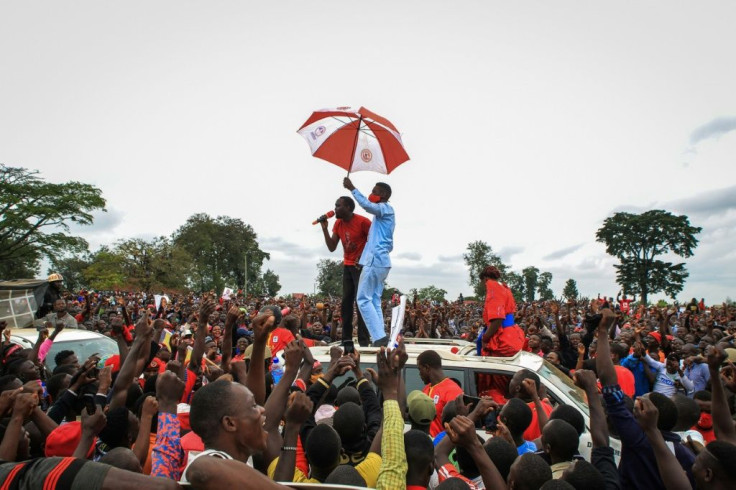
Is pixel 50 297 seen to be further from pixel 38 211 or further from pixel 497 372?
pixel 38 211

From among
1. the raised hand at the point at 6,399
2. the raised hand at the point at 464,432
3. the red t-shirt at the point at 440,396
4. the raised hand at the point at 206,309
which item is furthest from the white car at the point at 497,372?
the raised hand at the point at 6,399

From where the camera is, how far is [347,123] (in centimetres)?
642

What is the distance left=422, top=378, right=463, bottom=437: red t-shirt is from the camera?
3846 millimetres

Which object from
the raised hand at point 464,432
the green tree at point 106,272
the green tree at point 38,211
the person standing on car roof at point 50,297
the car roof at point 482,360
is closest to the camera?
the raised hand at point 464,432

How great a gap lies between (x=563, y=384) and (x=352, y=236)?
9.44 feet

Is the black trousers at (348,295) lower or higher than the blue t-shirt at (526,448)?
higher

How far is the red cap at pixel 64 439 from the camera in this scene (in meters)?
2.80

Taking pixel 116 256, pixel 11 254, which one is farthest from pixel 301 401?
pixel 116 256

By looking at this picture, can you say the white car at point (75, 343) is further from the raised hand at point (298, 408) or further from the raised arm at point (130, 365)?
the raised hand at point (298, 408)

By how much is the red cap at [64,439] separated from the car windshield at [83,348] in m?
5.04

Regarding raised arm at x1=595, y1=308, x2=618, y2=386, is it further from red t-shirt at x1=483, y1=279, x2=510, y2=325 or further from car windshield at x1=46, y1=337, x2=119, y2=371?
car windshield at x1=46, y1=337, x2=119, y2=371

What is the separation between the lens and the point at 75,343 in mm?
7578

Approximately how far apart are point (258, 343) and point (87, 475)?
50.0 inches

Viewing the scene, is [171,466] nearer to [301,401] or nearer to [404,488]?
[301,401]
